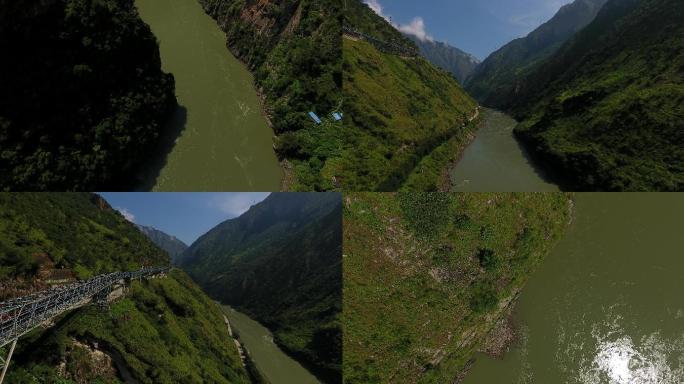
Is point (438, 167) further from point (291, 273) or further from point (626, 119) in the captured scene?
point (291, 273)

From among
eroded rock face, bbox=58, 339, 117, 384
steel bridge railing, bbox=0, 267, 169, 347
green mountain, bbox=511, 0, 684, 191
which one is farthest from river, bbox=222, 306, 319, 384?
green mountain, bbox=511, 0, 684, 191

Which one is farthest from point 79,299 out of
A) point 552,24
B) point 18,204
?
point 552,24

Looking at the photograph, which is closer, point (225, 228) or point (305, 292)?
point (305, 292)

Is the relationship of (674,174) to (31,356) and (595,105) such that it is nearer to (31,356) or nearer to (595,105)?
(595,105)

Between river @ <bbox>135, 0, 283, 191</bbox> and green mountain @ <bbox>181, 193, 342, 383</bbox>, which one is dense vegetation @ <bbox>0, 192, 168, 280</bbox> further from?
green mountain @ <bbox>181, 193, 342, 383</bbox>

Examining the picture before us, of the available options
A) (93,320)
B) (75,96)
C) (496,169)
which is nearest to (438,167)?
(496,169)

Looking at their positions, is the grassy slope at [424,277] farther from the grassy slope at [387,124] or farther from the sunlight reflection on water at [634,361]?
the sunlight reflection on water at [634,361]
